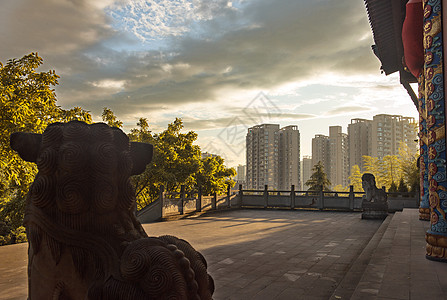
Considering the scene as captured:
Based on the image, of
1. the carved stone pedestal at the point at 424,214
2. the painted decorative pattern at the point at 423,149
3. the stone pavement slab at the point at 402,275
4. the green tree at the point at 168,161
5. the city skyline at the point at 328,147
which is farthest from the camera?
the city skyline at the point at 328,147

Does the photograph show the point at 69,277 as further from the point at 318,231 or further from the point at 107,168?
the point at 318,231

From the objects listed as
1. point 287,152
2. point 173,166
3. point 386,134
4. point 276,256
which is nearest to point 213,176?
point 173,166

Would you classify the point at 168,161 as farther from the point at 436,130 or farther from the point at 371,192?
the point at 436,130

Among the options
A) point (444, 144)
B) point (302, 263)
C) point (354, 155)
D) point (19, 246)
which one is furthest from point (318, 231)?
point (354, 155)

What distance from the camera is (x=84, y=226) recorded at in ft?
5.68

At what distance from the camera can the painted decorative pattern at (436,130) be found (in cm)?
472

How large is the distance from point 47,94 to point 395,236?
8.38m

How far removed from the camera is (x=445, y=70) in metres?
4.81

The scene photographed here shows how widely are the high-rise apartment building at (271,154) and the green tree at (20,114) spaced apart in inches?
1177

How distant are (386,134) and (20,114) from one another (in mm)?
52460

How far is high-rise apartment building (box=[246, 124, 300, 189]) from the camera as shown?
38534 millimetres

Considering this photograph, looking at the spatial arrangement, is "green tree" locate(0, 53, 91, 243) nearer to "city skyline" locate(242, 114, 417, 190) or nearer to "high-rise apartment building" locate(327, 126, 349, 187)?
"city skyline" locate(242, 114, 417, 190)

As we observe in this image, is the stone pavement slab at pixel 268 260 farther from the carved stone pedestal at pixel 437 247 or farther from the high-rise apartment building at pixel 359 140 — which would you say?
the high-rise apartment building at pixel 359 140

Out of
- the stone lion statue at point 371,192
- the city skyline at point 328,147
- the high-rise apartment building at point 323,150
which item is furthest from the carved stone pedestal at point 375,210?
the high-rise apartment building at point 323,150
